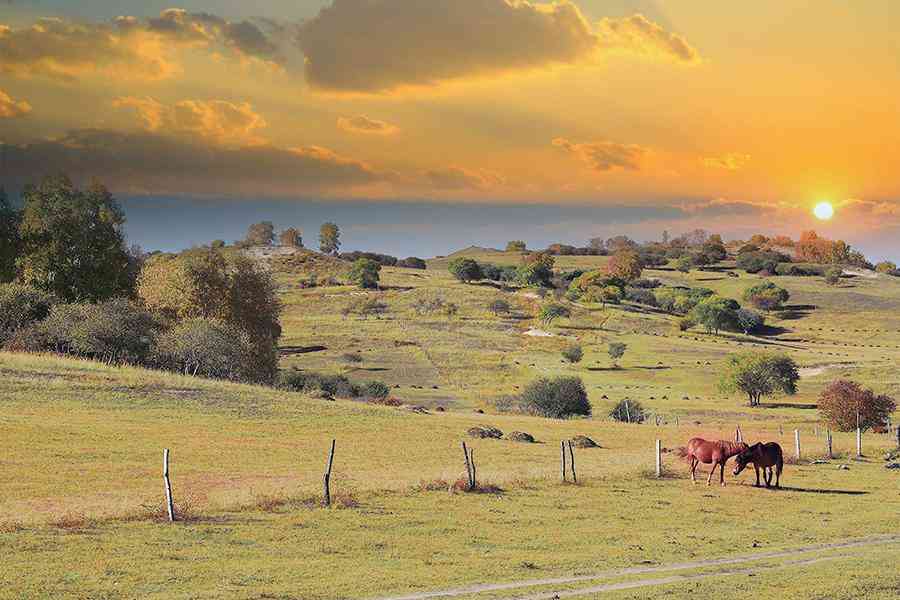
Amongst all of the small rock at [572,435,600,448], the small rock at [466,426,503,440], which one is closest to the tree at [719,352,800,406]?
the small rock at [572,435,600,448]

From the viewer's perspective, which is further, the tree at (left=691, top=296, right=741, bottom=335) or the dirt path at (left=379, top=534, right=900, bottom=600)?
the tree at (left=691, top=296, right=741, bottom=335)

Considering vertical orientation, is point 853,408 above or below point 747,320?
below

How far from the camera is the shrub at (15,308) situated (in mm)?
78938

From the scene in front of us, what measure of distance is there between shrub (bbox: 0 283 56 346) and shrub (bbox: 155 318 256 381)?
12.1 m

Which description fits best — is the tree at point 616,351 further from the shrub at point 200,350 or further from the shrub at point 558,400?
the shrub at point 200,350

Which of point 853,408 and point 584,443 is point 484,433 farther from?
point 853,408

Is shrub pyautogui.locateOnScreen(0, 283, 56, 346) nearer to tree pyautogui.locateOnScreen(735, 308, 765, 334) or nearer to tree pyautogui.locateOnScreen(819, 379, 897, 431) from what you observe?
tree pyautogui.locateOnScreen(819, 379, 897, 431)

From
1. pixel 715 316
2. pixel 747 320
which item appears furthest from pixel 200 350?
pixel 747 320

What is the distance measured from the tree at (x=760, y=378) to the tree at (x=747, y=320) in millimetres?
74085

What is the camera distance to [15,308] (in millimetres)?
79312

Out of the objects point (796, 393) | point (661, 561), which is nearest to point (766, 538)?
point (661, 561)

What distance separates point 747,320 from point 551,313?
42.6 metres

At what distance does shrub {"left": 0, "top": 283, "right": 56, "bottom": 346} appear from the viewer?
7894 centimetres

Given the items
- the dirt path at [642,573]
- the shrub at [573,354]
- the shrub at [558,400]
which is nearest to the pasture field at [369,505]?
the dirt path at [642,573]
